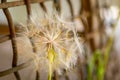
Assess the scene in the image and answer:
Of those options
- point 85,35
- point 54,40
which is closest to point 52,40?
point 54,40

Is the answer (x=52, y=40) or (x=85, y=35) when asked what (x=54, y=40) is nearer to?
(x=52, y=40)

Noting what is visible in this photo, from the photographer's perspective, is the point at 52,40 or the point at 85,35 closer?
the point at 52,40

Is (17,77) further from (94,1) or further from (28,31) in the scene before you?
(94,1)

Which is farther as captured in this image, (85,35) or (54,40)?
(85,35)

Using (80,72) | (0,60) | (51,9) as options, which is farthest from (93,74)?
(0,60)

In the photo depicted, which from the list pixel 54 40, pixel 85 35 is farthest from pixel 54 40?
pixel 85 35

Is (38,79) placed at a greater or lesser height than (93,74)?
greater

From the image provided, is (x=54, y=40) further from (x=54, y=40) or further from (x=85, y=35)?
(x=85, y=35)

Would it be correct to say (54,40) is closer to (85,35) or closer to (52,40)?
(52,40)
